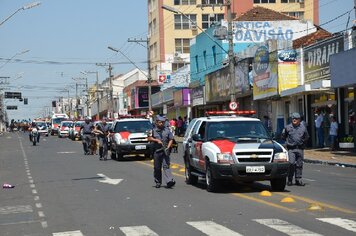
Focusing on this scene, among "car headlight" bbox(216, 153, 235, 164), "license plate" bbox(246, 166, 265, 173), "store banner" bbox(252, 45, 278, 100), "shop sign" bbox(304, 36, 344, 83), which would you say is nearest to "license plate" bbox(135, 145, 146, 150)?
"shop sign" bbox(304, 36, 344, 83)

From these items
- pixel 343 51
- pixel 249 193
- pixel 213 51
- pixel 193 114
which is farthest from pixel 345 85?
pixel 193 114

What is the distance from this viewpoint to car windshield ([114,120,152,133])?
30.0 m

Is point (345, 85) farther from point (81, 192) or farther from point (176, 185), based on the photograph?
point (81, 192)

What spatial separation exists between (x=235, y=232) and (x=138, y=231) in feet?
4.85

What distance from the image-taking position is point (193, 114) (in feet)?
210

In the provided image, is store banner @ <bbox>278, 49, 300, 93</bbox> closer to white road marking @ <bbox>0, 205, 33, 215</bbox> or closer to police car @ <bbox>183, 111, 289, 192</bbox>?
police car @ <bbox>183, 111, 289, 192</bbox>

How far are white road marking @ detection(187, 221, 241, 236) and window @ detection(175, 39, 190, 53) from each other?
7819 centimetres

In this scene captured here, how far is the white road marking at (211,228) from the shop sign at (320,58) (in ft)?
74.0

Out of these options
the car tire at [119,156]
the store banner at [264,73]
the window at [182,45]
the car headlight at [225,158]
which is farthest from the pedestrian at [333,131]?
the window at [182,45]

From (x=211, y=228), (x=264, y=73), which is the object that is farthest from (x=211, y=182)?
(x=264, y=73)

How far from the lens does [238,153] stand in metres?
14.9

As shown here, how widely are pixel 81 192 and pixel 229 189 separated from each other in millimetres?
3593

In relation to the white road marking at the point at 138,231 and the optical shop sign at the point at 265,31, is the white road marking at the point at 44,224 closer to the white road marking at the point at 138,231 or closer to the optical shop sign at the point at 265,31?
the white road marking at the point at 138,231

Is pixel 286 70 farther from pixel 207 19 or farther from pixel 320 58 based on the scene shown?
pixel 207 19
